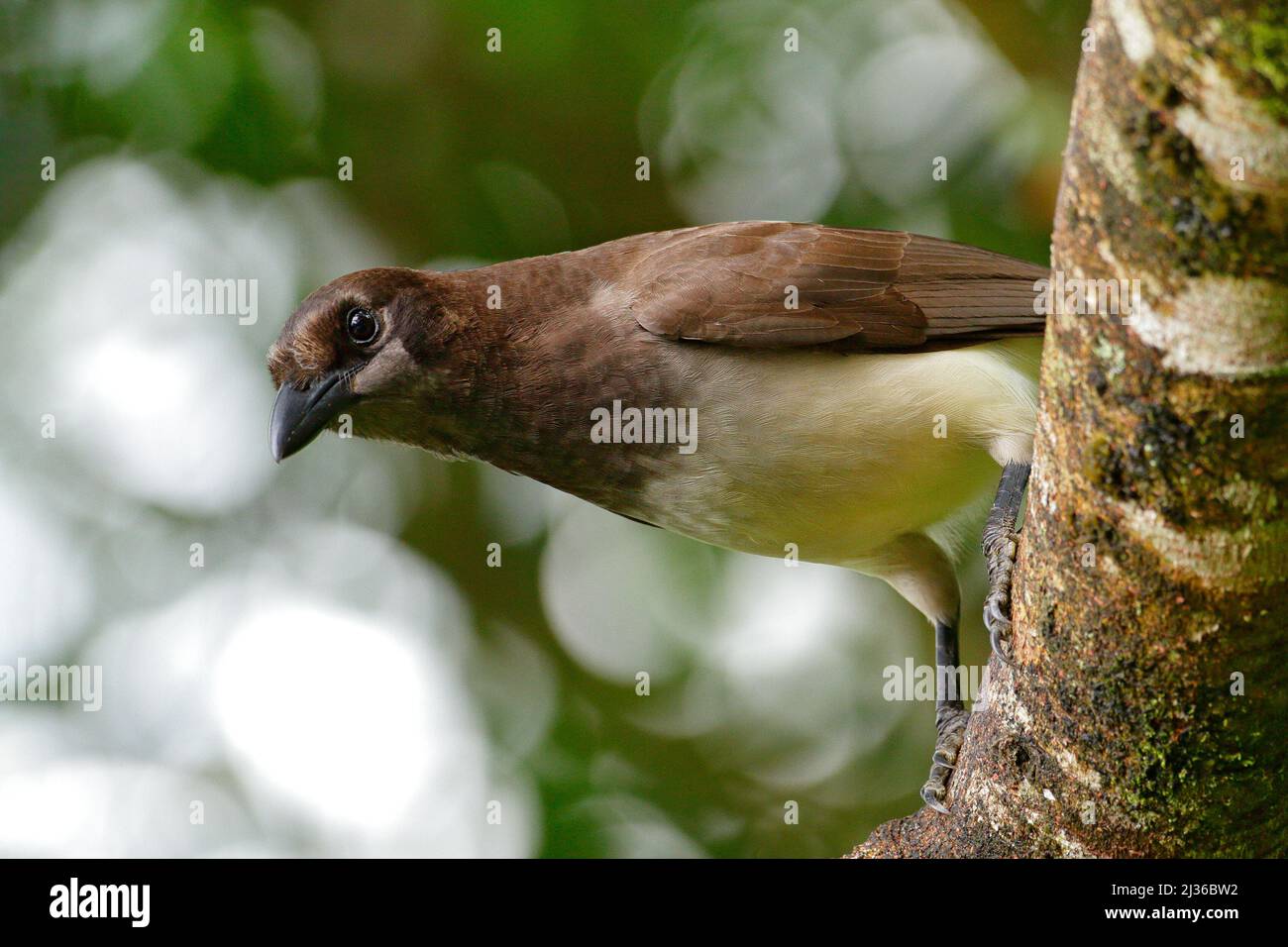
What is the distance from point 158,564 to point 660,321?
3.20 meters

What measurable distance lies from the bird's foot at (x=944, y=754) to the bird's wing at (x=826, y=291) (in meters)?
1.41

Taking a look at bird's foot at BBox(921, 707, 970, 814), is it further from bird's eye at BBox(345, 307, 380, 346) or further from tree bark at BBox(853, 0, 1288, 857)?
bird's eye at BBox(345, 307, 380, 346)

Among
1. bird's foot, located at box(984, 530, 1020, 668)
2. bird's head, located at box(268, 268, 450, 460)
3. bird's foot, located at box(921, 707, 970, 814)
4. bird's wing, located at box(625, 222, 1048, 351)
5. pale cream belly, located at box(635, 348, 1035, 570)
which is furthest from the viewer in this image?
bird's head, located at box(268, 268, 450, 460)

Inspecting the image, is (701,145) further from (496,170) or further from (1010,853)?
(1010,853)

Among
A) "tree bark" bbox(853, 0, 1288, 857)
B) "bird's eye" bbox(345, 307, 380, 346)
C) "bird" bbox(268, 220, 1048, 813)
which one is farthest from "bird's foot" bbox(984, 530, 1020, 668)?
"bird's eye" bbox(345, 307, 380, 346)

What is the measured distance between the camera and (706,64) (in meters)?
6.18

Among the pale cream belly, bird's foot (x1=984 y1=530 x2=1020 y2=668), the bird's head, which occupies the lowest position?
bird's foot (x1=984 y1=530 x2=1020 y2=668)

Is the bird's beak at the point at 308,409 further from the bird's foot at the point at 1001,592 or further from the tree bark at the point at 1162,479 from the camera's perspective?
the tree bark at the point at 1162,479

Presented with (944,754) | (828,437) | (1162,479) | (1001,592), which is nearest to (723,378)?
(828,437)

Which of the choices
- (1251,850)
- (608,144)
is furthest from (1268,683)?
(608,144)

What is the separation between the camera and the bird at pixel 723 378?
4.43 meters

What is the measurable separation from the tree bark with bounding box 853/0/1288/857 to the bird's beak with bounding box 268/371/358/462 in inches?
106

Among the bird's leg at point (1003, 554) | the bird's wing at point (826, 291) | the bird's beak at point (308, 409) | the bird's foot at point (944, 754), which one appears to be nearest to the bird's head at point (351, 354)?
the bird's beak at point (308, 409)

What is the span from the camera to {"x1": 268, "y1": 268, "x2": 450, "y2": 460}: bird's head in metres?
4.70
